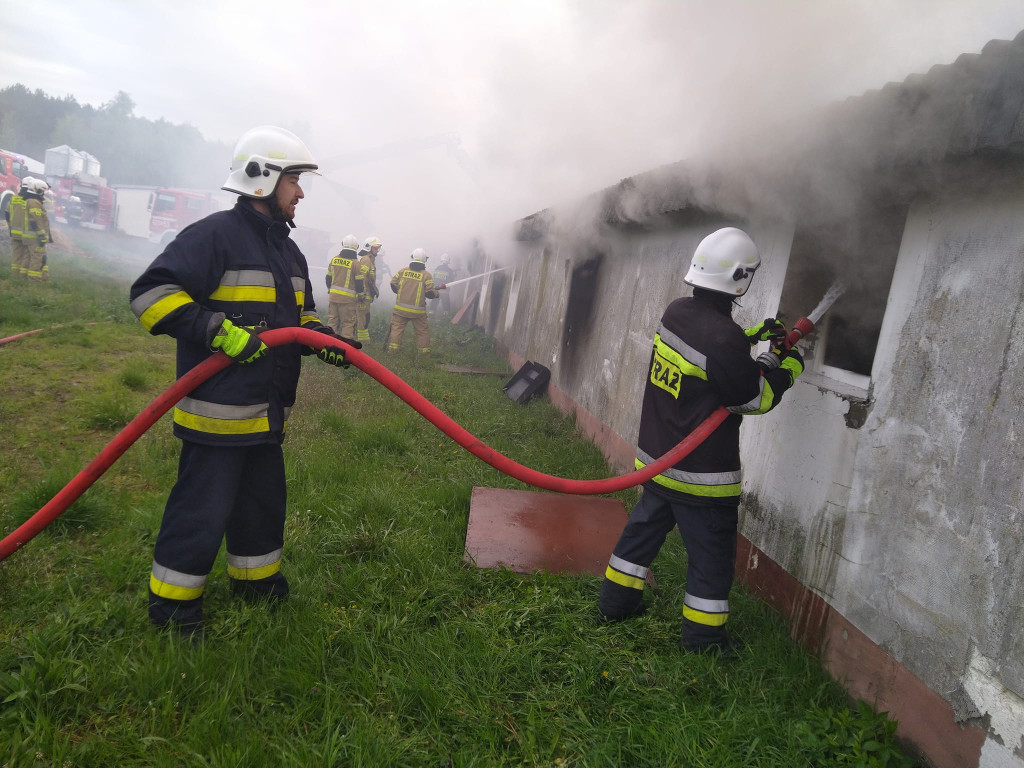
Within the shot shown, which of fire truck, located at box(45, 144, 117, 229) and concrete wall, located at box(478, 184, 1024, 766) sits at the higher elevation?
fire truck, located at box(45, 144, 117, 229)

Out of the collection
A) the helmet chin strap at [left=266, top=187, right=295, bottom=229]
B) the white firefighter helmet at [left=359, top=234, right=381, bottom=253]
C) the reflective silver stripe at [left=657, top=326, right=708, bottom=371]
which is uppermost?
the white firefighter helmet at [left=359, top=234, right=381, bottom=253]

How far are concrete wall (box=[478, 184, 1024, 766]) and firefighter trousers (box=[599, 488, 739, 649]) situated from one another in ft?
1.38

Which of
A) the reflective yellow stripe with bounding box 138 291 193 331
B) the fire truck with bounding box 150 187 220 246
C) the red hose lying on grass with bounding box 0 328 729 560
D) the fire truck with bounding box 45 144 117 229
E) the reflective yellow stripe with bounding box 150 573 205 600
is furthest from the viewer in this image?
the fire truck with bounding box 150 187 220 246

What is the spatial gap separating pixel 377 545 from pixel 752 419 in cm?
221

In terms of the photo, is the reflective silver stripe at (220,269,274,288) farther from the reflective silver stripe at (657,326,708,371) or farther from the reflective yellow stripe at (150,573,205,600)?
the reflective silver stripe at (657,326,708,371)

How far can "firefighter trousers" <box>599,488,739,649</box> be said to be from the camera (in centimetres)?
284

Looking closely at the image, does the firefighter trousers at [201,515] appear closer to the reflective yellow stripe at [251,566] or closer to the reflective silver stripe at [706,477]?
the reflective yellow stripe at [251,566]

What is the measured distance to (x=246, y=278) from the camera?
2.67m

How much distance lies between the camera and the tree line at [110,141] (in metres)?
56.3

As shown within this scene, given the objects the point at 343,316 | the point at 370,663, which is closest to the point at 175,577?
the point at 370,663

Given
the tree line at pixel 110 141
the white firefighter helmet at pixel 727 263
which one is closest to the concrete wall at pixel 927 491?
the white firefighter helmet at pixel 727 263

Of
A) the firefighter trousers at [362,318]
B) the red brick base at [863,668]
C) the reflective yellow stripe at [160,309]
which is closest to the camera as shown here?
the red brick base at [863,668]

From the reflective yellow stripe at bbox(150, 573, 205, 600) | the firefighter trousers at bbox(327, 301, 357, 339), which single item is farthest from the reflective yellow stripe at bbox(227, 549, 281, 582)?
the firefighter trousers at bbox(327, 301, 357, 339)

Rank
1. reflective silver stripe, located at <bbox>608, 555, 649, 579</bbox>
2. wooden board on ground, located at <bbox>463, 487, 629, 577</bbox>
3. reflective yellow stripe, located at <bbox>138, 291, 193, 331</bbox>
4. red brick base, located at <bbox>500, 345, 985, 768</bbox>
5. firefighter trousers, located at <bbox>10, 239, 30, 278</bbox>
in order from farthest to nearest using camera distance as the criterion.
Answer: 1. firefighter trousers, located at <bbox>10, 239, 30, 278</bbox>
2. wooden board on ground, located at <bbox>463, 487, 629, 577</bbox>
3. reflective silver stripe, located at <bbox>608, 555, 649, 579</bbox>
4. reflective yellow stripe, located at <bbox>138, 291, 193, 331</bbox>
5. red brick base, located at <bbox>500, 345, 985, 768</bbox>
